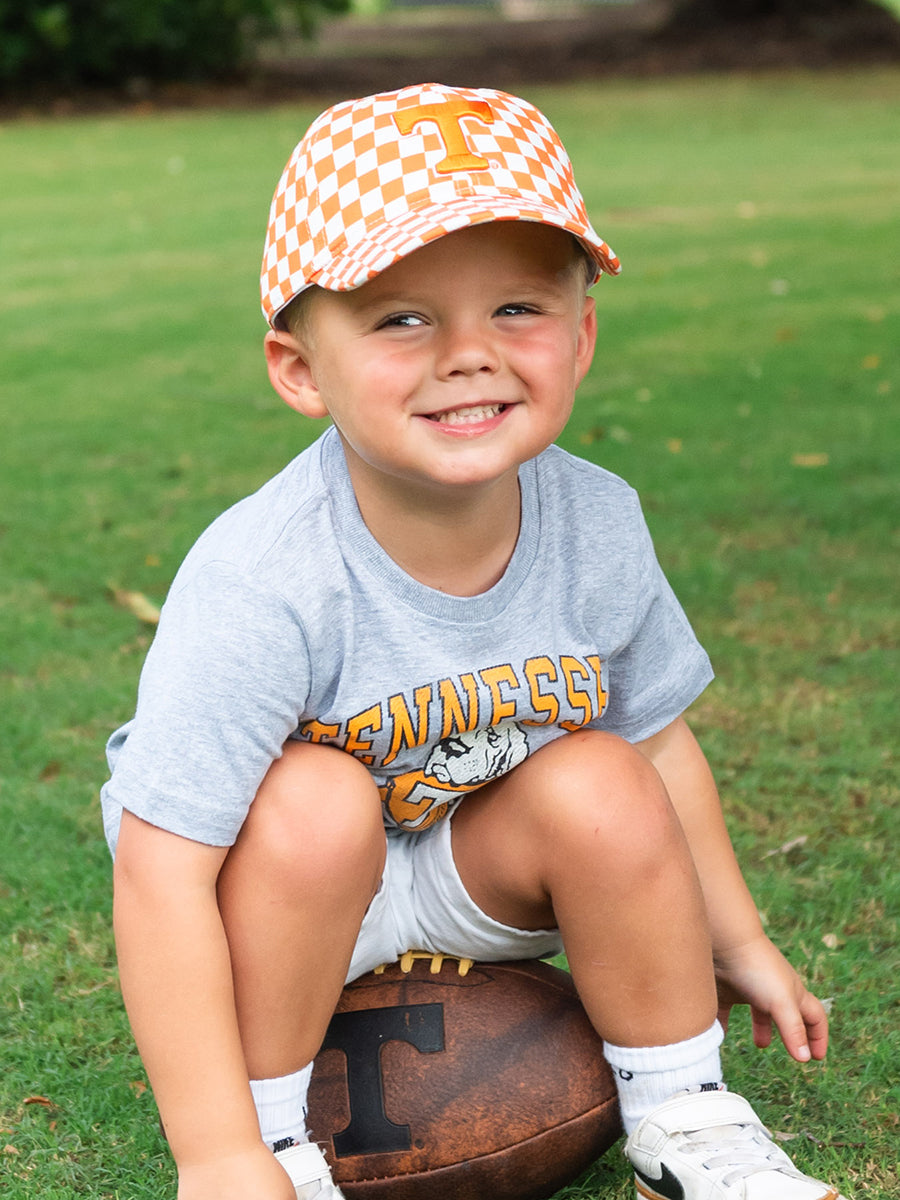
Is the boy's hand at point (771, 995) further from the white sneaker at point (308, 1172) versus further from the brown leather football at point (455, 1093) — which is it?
the white sneaker at point (308, 1172)

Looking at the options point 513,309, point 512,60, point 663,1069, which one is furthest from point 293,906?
point 512,60

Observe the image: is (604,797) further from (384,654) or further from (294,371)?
(294,371)

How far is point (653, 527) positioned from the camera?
188 inches

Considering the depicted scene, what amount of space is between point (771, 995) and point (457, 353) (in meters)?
1.01

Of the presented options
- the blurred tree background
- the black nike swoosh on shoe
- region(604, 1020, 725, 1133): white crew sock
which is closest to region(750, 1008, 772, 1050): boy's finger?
region(604, 1020, 725, 1133): white crew sock

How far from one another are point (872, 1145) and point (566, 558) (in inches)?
35.5

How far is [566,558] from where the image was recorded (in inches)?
88.7

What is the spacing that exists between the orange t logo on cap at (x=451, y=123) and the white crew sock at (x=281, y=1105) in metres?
1.12

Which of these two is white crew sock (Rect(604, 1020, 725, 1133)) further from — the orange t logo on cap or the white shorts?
the orange t logo on cap

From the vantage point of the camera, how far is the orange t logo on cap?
1955mm

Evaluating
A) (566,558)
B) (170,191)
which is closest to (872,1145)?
(566,558)

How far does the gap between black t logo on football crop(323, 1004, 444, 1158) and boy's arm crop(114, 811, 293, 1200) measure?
9.7 inches

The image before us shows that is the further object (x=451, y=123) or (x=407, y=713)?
(x=407, y=713)

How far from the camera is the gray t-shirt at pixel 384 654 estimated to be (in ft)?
6.42
